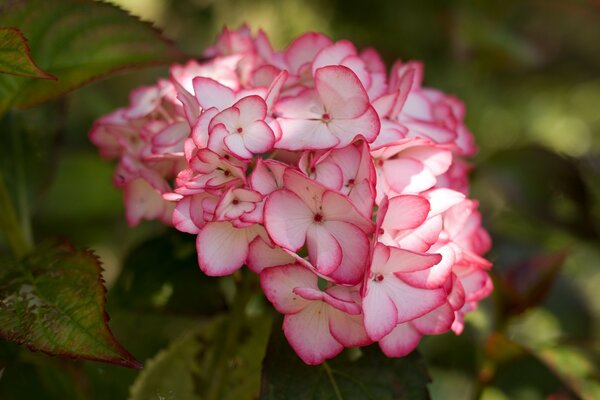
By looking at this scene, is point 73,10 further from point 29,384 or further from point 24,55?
point 29,384

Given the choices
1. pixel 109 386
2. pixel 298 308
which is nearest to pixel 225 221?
pixel 298 308

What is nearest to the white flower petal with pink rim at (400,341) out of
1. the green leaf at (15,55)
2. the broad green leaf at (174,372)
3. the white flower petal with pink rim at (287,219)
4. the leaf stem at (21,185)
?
the white flower petal with pink rim at (287,219)

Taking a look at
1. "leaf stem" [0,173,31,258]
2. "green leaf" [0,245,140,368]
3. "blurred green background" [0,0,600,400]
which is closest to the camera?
"green leaf" [0,245,140,368]

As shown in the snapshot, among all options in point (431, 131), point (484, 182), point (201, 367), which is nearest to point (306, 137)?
point (431, 131)

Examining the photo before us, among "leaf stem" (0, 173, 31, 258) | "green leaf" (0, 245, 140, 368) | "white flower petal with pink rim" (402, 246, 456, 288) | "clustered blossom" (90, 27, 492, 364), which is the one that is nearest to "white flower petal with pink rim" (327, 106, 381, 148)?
"clustered blossom" (90, 27, 492, 364)

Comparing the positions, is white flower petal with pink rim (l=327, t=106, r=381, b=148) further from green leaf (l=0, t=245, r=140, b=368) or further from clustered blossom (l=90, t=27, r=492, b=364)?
green leaf (l=0, t=245, r=140, b=368)

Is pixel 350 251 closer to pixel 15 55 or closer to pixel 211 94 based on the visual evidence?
pixel 211 94

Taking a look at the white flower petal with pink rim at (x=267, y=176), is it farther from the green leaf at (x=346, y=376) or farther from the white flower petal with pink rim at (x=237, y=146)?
the green leaf at (x=346, y=376)
